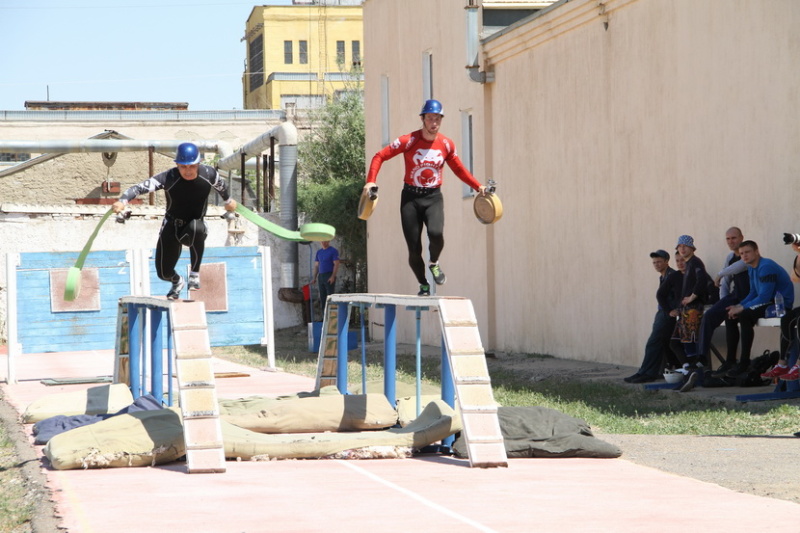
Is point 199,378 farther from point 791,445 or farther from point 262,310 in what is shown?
point 262,310

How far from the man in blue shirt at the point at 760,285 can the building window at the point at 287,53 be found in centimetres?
5209

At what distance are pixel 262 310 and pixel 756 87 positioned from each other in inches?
330

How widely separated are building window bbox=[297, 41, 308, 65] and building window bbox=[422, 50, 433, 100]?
4044cm

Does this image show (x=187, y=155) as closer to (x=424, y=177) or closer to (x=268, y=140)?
(x=424, y=177)

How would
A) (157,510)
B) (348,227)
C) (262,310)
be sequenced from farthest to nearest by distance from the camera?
(348,227)
(262,310)
(157,510)

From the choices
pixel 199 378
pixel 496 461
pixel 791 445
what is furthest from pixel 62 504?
pixel 791 445

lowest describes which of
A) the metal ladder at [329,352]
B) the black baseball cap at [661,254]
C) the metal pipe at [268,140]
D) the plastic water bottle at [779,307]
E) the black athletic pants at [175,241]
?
the metal ladder at [329,352]

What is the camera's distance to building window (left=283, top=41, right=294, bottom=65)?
2469 inches

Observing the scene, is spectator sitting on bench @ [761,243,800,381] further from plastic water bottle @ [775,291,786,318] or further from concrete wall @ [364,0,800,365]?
concrete wall @ [364,0,800,365]

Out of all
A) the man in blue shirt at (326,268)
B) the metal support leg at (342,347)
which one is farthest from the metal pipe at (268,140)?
the metal support leg at (342,347)

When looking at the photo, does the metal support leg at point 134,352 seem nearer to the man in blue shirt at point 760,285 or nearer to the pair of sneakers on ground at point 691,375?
the pair of sneakers on ground at point 691,375

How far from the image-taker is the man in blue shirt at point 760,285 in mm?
12484

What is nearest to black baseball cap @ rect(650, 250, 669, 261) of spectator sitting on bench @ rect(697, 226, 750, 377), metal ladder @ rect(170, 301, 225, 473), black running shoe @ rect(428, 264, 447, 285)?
spectator sitting on bench @ rect(697, 226, 750, 377)

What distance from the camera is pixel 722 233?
14234mm
